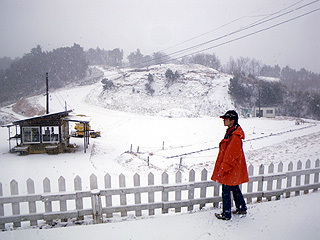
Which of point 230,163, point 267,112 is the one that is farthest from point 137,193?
point 267,112

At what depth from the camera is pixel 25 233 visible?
3158mm

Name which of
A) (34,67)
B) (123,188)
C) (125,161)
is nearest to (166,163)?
(125,161)

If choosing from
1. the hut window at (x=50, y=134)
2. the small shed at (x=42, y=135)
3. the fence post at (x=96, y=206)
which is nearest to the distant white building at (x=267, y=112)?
the small shed at (x=42, y=135)

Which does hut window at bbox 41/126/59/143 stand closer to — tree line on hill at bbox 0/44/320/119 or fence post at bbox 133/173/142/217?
tree line on hill at bbox 0/44/320/119

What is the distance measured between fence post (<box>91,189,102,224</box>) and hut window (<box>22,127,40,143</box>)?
13.2m

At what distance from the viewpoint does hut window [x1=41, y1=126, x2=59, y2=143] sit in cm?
1432

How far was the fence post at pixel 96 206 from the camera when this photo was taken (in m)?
3.42

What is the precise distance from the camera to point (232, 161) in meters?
3.21

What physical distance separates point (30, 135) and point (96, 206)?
13.6m

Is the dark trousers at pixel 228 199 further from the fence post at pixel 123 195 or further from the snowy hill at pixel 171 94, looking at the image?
the snowy hill at pixel 171 94

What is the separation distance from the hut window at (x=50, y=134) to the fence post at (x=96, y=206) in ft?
42.1

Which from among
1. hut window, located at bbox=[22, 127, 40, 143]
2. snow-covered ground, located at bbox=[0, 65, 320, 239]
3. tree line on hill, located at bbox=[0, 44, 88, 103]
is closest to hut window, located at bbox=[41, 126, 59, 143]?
hut window, located at bbox=[22, 127, 40, 143]

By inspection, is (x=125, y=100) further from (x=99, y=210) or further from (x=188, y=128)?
(x=99, y=210)

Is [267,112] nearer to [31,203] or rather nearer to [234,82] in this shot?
[234,82]
